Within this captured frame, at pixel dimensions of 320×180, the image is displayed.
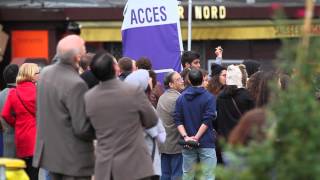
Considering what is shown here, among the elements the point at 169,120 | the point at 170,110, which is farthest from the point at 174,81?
the point at 169,120

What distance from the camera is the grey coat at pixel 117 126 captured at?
7.13 meters

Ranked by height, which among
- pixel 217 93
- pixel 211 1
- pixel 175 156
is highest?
pixel 211 1

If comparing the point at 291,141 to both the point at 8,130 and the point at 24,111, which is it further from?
the point at 8,130

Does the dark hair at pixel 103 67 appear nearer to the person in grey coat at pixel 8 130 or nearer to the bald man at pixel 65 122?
the bald man at pixel 65 122

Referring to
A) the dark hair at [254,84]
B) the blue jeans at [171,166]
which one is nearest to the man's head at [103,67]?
the dark hair at [254,84]

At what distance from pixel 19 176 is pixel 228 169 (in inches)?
117

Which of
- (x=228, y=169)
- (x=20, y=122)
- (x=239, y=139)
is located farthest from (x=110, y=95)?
(x=20, y=122)

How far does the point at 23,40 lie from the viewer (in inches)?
850

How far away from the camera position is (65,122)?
7285mm

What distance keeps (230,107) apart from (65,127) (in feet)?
10.6

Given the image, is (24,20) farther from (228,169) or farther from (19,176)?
(228,169)

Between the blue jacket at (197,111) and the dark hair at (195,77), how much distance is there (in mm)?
69

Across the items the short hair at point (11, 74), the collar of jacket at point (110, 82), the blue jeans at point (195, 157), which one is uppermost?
the collar of jacket at point (110, 82)

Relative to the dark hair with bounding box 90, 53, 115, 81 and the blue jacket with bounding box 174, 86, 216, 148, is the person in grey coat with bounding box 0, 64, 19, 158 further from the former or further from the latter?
the dark hair with bounding box 90, 53, 115, 81
